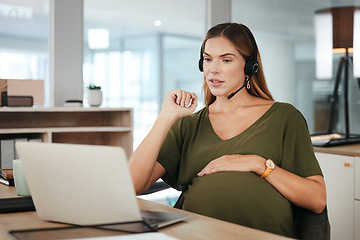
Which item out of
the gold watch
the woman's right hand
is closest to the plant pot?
the woman's right hand

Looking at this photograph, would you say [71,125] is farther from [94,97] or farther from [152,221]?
[152,221]

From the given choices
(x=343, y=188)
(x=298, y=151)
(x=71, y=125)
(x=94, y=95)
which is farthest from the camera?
(x=71, y=125)

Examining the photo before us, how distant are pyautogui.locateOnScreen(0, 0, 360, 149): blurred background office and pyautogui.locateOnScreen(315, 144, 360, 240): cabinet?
42.5 inches

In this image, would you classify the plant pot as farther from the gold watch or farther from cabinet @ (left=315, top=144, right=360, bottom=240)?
the gold watch

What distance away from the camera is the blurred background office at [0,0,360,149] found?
10.7 feet

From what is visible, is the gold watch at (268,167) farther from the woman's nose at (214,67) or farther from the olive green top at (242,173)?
the woman's nose at (214,67)

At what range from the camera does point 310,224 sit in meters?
1.43

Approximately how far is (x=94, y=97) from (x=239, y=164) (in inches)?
81.1

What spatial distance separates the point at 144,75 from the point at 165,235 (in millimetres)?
2994

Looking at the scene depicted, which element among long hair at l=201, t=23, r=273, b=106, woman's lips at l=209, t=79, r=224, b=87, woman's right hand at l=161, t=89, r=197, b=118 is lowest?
woman's right hand at l=161, t=89, r=197, b=118

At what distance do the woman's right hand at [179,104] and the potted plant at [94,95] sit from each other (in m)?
1.75

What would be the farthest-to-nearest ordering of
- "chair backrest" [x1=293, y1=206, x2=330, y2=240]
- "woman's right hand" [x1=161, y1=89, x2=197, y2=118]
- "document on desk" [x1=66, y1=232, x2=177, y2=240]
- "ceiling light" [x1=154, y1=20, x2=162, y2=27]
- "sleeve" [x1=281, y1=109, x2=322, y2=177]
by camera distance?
"ceiling light" [x1=154, y1=20, x2=162, y2=27] < "woman's right hand" [x1=161, y1=89, x2=197, y2=118] < "sleeve" [x1=281, y1=109, x2=322, y2=177] < "chair backrest" [x1=293, y1=206, x2=330, y2=240] < "document on desk" [x1=66, y1=232, x2=177, y2=240]

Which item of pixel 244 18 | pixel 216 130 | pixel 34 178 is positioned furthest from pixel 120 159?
pixel 244 18

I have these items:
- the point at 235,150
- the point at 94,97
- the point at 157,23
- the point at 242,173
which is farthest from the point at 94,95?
the point at 242,173
